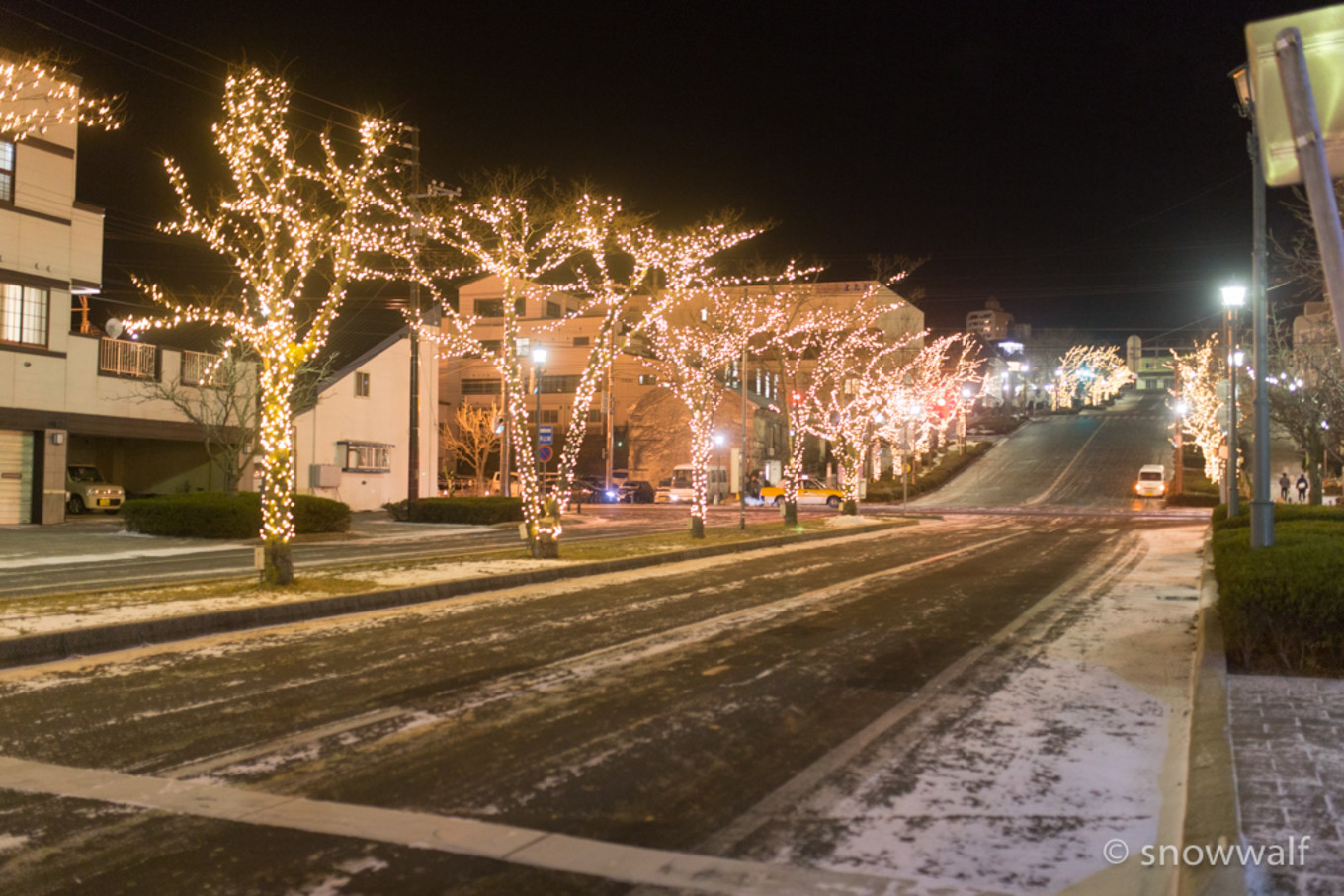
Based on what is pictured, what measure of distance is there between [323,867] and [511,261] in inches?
668

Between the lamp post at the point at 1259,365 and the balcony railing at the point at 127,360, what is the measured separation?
104 feet

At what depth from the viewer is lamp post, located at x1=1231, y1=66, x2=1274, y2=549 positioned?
12.0 meters

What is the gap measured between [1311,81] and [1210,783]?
140 inches

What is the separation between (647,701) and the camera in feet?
26.5

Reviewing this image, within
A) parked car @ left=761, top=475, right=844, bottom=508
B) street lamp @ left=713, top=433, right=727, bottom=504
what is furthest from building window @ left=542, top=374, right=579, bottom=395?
parked car @ left=761, top=475, right=844, bottom=508

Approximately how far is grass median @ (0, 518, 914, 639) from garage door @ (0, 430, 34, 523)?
1829 cm

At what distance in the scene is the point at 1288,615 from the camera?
862 centimetres

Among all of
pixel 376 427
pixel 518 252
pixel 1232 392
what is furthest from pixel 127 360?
pixel 1232 392

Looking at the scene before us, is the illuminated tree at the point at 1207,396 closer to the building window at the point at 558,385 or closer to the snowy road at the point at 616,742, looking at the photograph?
the building window at the point at 558,385

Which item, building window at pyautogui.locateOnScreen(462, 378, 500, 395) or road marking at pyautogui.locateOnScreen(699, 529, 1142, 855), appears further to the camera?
building window at pyautogui.locateOnScreen(462, 378, 500, 395)

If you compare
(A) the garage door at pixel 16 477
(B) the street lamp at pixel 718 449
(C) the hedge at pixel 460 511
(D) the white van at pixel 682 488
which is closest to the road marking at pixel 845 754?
(C) the hedge at pixel 460 511

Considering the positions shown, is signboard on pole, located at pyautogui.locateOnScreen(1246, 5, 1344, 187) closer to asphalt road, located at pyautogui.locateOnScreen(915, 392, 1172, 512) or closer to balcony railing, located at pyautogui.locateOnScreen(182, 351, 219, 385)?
balcony railing, located at pyautogui.locateOnScreen(182, 351, 219, 385)

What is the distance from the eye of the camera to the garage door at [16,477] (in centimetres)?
3059

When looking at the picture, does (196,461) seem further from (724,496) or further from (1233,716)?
(1233,716)
